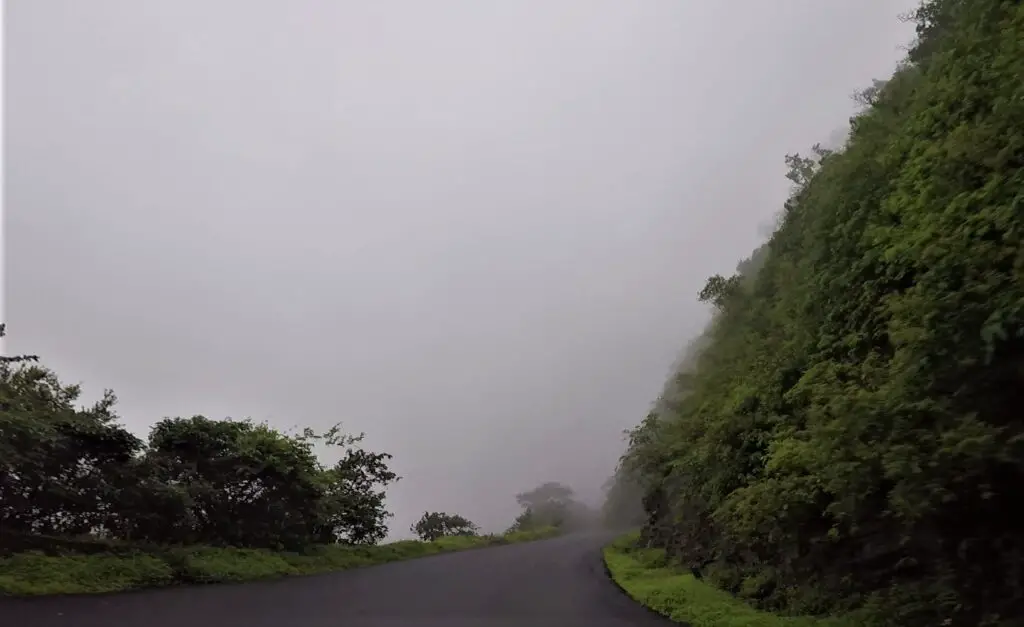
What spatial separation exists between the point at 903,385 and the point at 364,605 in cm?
825

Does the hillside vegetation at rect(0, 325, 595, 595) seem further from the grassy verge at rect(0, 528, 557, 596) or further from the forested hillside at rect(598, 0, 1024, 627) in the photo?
the forested hillside at rect(598, 0, 1024, 627)

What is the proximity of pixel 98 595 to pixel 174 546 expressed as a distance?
443cm

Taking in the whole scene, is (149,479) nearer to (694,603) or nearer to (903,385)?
(694,603)

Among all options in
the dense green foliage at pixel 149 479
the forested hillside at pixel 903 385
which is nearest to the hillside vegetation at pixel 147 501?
the dense green foliage at pixel 149 479

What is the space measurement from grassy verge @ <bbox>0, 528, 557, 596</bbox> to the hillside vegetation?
1.0 inches

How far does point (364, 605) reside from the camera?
34.8 ft

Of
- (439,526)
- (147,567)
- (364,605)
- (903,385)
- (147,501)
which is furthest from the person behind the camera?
(439,526)

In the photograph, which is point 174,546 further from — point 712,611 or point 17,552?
point 712,611

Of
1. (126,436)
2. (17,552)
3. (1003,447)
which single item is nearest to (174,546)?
(126,436)

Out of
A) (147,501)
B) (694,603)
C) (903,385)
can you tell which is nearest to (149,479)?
(147,501)

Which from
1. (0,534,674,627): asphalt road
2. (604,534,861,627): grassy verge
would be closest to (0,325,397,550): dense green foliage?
(0,534,674,627): asphalt road

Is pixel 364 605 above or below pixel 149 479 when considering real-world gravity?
below

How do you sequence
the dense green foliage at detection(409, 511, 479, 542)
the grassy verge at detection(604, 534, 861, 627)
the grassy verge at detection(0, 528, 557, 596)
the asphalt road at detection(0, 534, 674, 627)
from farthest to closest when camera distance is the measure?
the dense green foliage at detection(409, 511, 479, 542) → the grassy verge at detection(0, 528, 557, 596) → the grassy verge at detection(604, 534, 861, 627) → the asphalt road at detection(0, 534, 674, 627)

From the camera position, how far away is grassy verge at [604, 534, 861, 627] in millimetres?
8461
